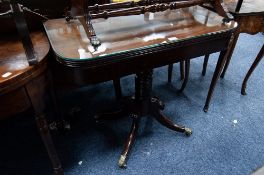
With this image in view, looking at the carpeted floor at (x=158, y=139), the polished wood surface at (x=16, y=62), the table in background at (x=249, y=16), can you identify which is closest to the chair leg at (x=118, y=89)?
the carpeted floor at (x=158, y=139)

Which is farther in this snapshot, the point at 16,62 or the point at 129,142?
the point at 129,142

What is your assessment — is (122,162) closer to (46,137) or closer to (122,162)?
(122,162)

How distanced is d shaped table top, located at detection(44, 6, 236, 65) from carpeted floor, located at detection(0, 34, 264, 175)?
28.2 inches

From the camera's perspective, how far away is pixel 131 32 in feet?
3.25

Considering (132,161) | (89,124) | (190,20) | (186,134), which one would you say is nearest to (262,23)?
(190,20)

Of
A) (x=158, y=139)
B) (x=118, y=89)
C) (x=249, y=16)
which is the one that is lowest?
(x=158, y=139)

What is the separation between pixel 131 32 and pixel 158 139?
0.74 metres

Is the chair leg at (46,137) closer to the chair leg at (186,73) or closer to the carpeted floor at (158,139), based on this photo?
the carpeted floor at (158,139)

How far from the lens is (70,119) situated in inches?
60.6

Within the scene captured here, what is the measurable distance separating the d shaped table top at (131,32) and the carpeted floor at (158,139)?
2.35ft

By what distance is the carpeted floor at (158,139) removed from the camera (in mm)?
1271

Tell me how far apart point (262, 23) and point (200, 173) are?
3.38 ft

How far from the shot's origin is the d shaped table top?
0.85m

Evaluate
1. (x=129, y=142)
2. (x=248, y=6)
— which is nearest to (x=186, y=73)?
(x=248, y=6)
